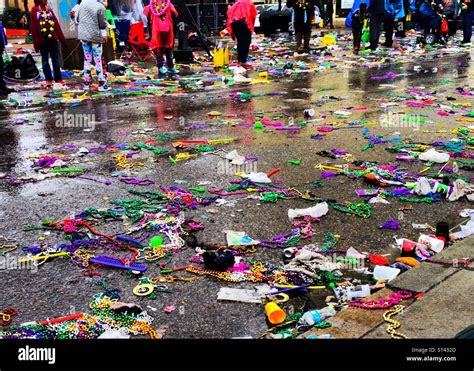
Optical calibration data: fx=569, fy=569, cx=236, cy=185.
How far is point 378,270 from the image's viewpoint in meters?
3.89

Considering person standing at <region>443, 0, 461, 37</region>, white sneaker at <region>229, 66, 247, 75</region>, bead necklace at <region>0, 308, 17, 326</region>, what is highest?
person standing at <region>443, 0, 461, 37</region>

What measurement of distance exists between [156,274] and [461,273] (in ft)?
6.65

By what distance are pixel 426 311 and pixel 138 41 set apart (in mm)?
16801

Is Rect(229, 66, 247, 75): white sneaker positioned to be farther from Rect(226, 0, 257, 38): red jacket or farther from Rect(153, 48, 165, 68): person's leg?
Rect(153, 48, 165, 68): person's leg

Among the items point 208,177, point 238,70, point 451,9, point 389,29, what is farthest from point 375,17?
point 208,177

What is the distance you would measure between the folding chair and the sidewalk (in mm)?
16058

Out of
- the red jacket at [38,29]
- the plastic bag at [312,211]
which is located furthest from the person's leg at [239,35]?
the plastic bag at [312,211]

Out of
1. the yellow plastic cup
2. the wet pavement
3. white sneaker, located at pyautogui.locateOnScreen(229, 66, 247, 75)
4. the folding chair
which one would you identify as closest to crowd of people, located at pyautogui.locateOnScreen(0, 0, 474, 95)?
the folding chair

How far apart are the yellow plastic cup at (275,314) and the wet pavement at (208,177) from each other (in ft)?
0.26

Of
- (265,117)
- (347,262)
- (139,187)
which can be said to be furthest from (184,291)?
(265,117)

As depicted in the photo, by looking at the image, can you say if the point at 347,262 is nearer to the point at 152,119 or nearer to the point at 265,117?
the point at 265,117

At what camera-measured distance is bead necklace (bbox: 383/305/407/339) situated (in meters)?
2.92

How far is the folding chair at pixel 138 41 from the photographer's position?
1844 centimetres

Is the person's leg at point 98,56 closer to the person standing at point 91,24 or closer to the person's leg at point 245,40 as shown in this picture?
the person standing at point 91,24
